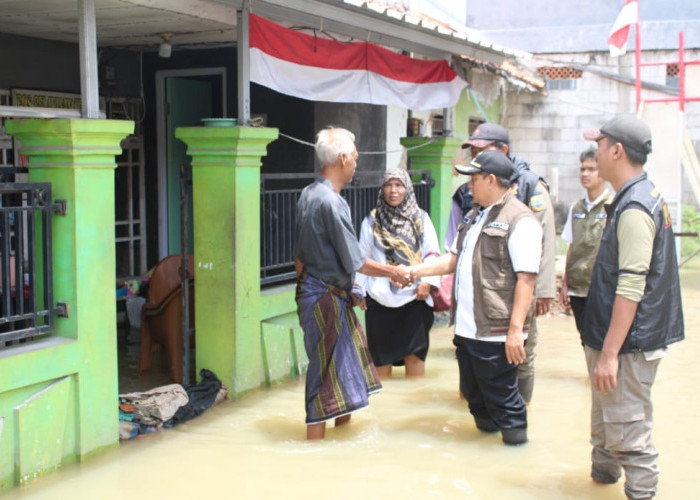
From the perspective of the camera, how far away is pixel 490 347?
4.80 meters

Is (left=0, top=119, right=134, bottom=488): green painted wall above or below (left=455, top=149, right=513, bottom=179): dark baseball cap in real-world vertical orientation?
below

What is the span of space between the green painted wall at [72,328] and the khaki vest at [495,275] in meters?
2.18

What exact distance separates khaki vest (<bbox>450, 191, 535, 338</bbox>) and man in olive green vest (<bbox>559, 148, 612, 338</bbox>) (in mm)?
1290

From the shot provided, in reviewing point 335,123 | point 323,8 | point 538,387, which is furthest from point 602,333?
point 335,123

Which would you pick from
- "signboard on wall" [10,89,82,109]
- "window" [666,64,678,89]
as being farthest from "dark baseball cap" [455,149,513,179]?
"window" [666,64,678,89]

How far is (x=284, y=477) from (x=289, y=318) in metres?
2.36

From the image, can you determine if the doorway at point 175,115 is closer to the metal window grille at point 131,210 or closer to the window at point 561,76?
the metal window grille at point 131,210

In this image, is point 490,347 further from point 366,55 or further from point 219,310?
point 366,55

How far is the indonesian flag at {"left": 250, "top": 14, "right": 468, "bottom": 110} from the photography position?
240 inches

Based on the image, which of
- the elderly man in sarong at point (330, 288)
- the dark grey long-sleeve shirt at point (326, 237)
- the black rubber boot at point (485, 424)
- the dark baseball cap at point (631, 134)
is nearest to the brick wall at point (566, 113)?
the black rubber boot at point (485, 424)

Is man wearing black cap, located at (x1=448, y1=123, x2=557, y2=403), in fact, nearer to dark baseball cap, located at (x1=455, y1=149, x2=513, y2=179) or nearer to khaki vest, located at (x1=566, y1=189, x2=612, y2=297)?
khaki vest, located at (x1=566, y1=189, x2=612, y2=297)

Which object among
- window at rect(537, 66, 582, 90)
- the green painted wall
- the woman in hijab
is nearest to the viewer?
the green painted wall

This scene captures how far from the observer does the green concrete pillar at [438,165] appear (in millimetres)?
9148

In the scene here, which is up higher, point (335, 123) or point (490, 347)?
point (335, 123)
